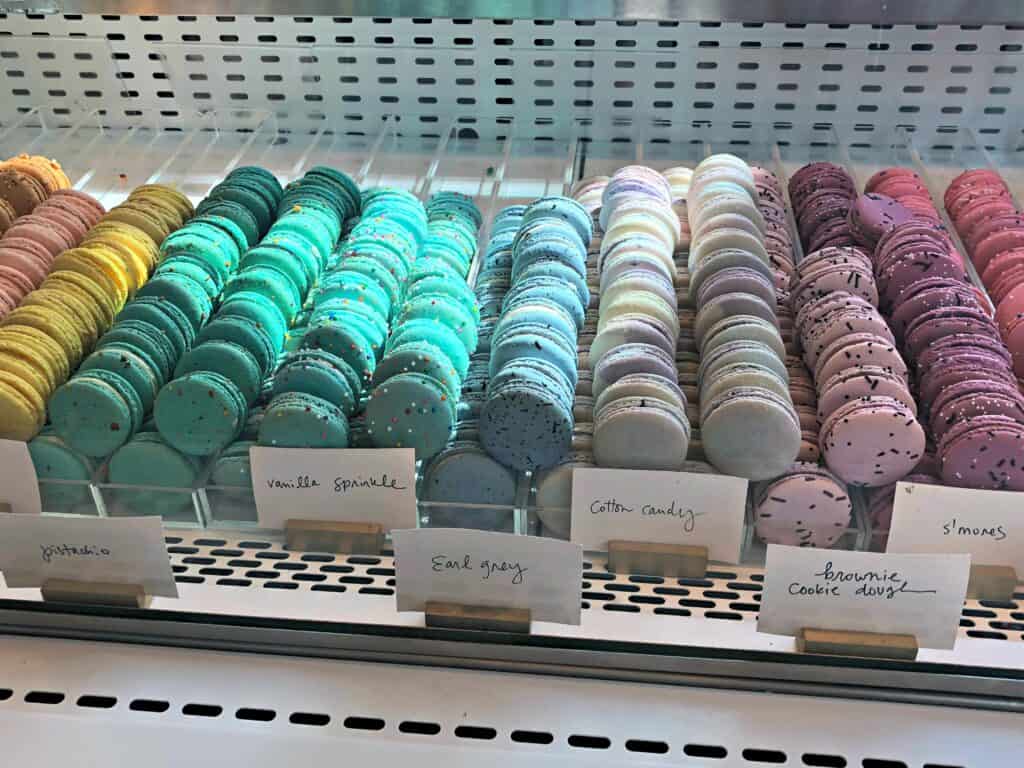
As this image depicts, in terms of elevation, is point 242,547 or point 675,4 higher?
point 675,4

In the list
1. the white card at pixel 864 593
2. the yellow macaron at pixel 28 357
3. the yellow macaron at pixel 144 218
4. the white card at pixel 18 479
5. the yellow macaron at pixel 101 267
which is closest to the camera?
the white card at pixel 864 593

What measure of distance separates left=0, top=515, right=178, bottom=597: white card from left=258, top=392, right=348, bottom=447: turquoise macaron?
19 cm

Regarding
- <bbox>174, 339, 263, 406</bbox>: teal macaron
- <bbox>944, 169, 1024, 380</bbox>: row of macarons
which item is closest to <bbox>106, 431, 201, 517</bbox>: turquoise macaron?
<bbox>174, 339, 263, 406</bbox>: teal macaron

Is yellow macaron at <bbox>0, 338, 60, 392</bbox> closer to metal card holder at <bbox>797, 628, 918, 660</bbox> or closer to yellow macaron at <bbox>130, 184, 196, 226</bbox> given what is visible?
yellow macaron at <bbox>130, 184, 196, 226</bbox>

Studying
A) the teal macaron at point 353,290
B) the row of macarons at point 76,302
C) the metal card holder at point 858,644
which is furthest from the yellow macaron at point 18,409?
the metal card holder at point 858,644

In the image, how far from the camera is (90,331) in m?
1.49

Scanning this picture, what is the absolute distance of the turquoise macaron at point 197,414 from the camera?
4.21 feet

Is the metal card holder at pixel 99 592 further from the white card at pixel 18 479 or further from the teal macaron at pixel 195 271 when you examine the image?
the teal macaron at pixel 195 271

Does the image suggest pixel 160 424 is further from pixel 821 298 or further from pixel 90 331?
pixel 821 298

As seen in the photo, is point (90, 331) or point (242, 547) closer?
point (242, 547)

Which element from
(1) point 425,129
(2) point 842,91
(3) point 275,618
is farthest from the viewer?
(1) point 425,129

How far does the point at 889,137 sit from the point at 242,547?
5.02 feet

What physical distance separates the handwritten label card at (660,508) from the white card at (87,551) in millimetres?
497

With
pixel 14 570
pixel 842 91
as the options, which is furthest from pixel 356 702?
pixel 842 91
